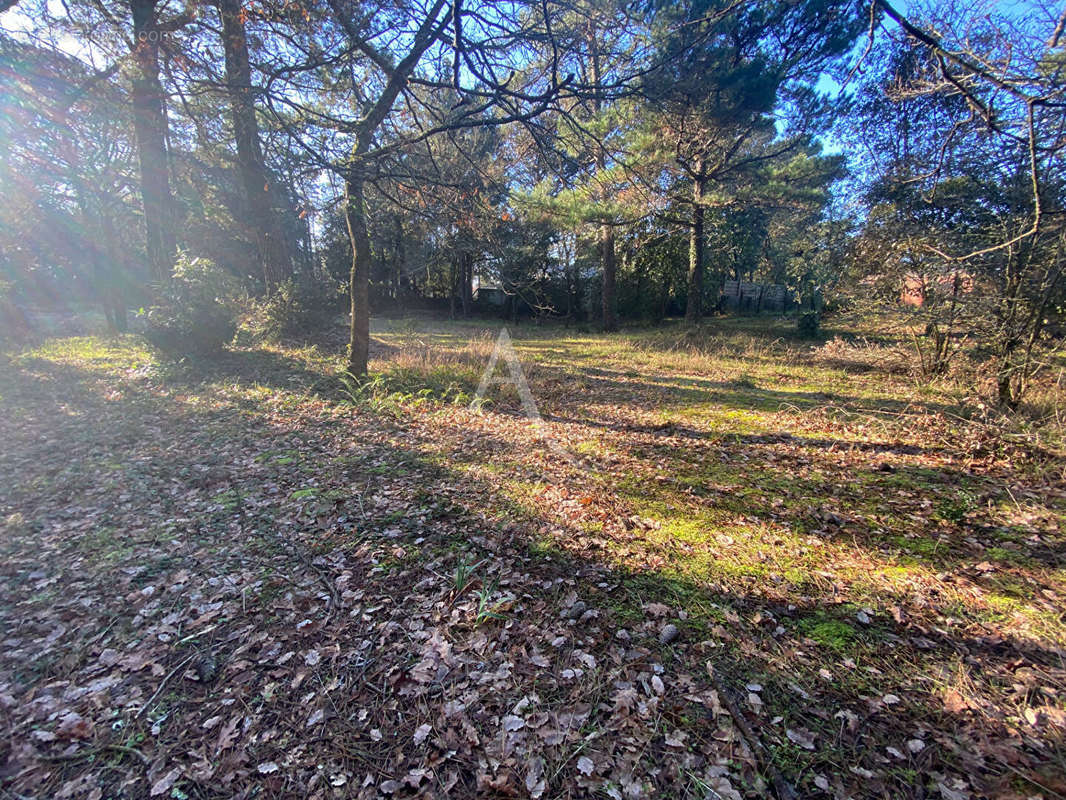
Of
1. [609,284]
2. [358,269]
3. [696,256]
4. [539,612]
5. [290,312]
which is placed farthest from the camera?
[609,284]

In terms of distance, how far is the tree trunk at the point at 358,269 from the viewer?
6.69 meters

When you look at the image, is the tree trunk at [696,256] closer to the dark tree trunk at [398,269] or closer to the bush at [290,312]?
the bush at [290,312]

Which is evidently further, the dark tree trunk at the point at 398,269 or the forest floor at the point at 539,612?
the dark tree trunk at the point at 398,269

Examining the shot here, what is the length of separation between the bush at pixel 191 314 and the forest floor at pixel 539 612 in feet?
10.8

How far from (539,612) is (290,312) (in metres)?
10.3

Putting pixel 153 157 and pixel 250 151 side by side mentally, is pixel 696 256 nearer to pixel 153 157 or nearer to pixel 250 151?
pixel 250 151

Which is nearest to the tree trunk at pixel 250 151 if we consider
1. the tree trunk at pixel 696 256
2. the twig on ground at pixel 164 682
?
the twig on ground at pixel 164 682

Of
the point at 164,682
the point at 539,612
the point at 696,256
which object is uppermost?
the point at 696,256

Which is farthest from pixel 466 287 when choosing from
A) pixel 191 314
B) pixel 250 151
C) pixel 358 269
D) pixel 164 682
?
pixel 164 682

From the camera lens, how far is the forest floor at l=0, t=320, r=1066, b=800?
170cm

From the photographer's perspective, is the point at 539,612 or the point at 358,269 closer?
the point at 539,612

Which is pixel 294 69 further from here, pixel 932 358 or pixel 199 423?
pixel 932 358

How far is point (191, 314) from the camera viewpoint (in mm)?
8375

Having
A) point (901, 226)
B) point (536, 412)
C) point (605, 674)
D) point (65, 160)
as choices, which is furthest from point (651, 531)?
point (65, 160)
